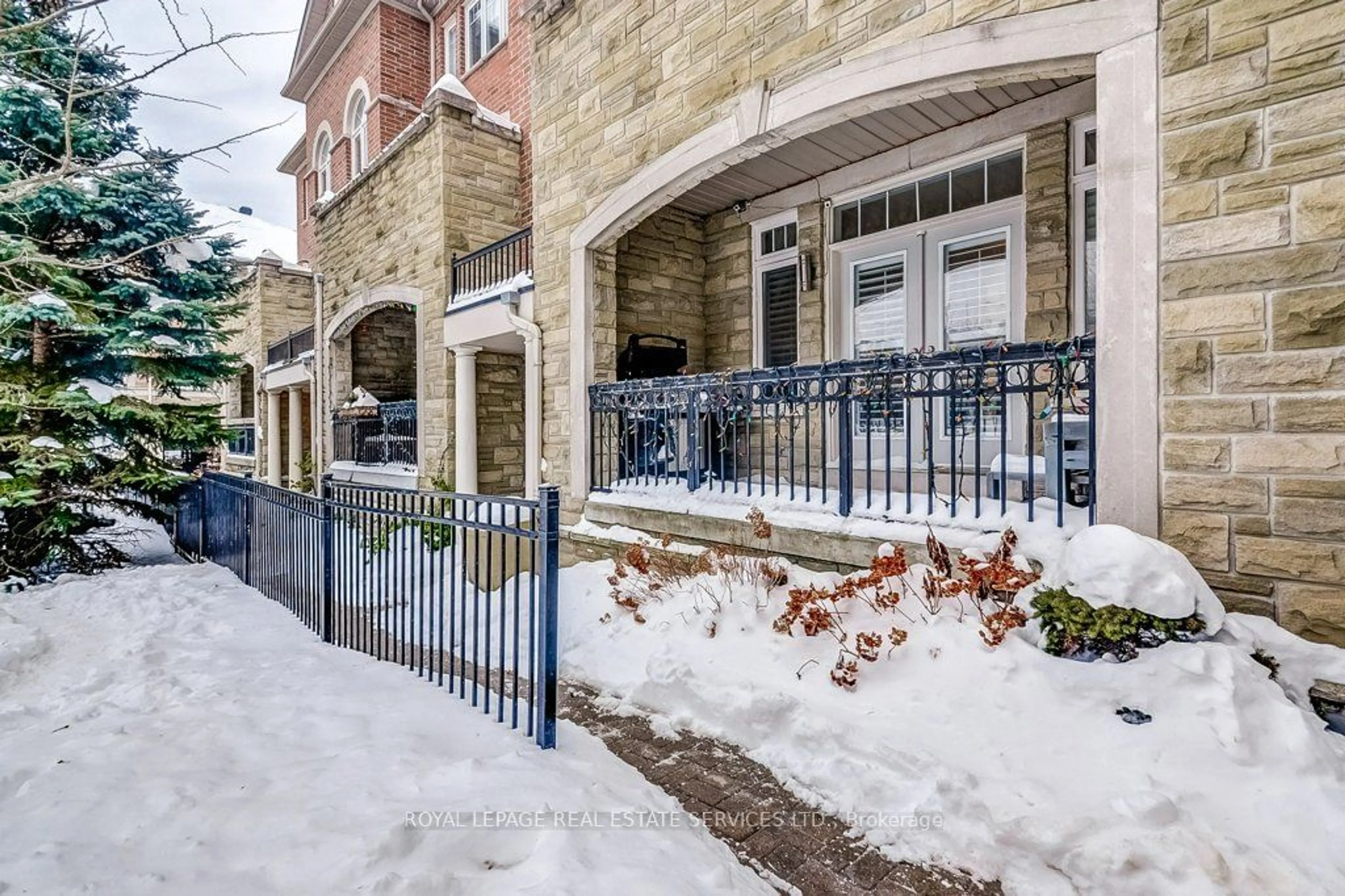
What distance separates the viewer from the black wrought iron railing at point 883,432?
132 inches

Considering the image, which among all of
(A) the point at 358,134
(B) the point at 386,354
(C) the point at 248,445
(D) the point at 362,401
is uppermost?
(A) the point at 358,134

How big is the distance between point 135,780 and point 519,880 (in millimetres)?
1425

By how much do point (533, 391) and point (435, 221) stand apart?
362 cm

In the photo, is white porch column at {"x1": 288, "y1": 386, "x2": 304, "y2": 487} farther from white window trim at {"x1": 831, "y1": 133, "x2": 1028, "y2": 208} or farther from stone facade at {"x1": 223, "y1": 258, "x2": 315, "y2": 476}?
white window trim at {"x1": 831, "y1": 133, "x2": 1028, "y2": 208}

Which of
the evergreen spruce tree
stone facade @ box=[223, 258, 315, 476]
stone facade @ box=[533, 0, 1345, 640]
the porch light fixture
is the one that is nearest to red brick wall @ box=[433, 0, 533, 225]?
the evergreen spruce tree

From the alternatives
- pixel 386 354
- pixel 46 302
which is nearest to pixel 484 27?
pixel 386 354

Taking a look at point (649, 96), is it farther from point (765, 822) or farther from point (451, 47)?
point (451, 47)

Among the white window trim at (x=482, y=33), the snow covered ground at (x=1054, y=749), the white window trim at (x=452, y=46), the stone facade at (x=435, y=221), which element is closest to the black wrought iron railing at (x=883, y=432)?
the snow covered ground at (x=1054, y=749)

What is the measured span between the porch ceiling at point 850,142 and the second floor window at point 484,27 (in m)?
5.88

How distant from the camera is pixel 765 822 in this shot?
2246mm

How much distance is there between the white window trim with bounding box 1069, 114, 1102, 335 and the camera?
4602 millimetres

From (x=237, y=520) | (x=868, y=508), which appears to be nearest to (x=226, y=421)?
(x=237, y=520)

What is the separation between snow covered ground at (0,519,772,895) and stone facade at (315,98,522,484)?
5.42 metres

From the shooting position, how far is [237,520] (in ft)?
19.6
